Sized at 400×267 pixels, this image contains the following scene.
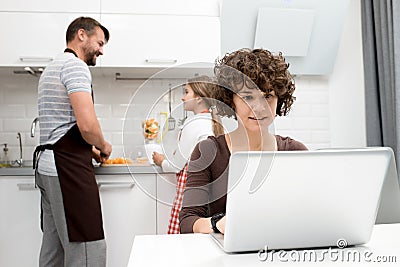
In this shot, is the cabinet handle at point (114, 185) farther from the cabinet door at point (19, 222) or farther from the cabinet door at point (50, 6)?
the cabinet door at point (50, 6)

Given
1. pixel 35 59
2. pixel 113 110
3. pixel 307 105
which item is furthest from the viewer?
pixel 307 105

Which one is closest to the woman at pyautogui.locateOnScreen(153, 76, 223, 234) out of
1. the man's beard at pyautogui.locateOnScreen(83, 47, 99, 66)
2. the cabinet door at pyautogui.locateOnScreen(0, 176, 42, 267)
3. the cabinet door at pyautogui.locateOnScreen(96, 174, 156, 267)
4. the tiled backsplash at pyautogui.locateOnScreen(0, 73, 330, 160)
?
the man's beard at pyautogui.locateOnScreen(83, 47, 99, 66)

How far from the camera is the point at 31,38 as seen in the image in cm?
268

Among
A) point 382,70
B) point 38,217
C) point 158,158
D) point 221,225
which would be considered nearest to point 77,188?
point 38,217

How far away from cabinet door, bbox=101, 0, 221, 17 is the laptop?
6.96 feet

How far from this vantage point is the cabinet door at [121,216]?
2.50 metres

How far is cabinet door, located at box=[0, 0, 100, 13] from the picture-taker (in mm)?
2676

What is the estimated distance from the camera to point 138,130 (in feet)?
3.61

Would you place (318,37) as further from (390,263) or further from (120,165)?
(390,263)

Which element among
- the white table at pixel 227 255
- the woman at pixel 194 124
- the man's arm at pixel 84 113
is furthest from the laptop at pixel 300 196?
the man's arm at pixel 84 113

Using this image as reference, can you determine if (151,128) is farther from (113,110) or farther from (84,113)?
Answer: (113,110)

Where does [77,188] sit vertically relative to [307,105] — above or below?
below

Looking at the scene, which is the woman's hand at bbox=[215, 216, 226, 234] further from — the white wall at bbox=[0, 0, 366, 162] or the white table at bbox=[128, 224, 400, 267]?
the white wall at bbox=[0, 0, 366, 162]

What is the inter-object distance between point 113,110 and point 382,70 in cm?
162
